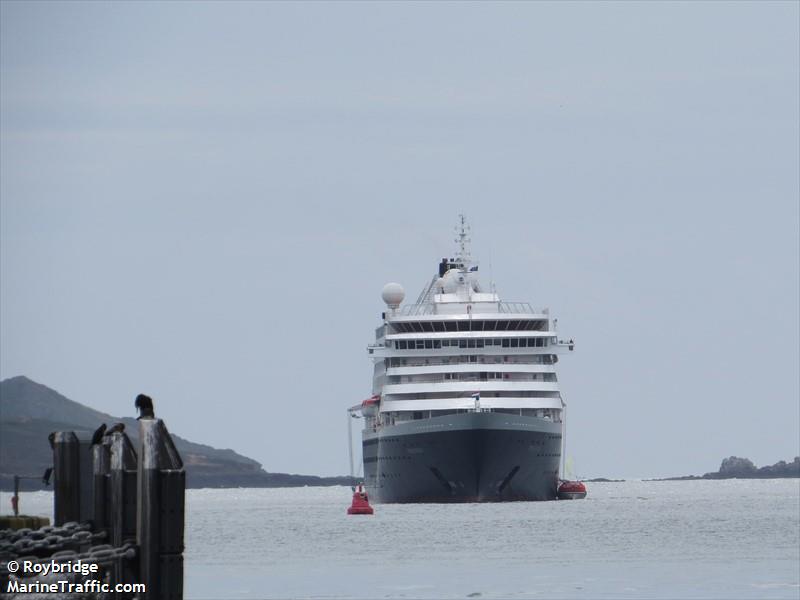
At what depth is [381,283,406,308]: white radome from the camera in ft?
362

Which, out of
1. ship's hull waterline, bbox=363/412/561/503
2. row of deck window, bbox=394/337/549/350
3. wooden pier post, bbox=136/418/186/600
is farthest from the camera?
row of deck window, bbox=394/337/549/350

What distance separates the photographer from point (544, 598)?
3681 cm

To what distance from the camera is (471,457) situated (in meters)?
85.3

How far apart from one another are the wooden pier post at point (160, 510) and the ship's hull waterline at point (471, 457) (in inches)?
2658

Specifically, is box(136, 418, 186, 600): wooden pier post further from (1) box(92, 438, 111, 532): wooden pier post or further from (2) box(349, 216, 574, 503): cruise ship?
(2) box(349, 216, 574, 503): cruise ship

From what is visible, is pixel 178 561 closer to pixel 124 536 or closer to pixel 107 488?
pixel 124 536

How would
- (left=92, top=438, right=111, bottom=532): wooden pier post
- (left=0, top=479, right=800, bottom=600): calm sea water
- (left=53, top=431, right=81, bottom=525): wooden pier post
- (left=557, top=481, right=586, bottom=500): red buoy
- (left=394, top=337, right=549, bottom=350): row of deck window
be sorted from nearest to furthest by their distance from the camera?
(left=92, top=438, right=111, bottom=532): wooden pier post, (left=53, top=431, right=81, bottom=525): wooden pier post, (left=0, top=479, right=800, bottom=600): calm sea water, (left=394, top=337, right=549, bottom=350): row of deck window, (left=557, top=481, right=586, bottom=500): red buoy

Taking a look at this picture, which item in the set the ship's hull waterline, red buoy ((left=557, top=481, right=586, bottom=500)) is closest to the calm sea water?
the ship's hull waterline

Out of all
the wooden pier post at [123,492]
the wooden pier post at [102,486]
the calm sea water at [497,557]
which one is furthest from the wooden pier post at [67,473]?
the calm sea water at [497,557]

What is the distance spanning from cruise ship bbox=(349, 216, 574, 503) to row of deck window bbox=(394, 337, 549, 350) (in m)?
0.05

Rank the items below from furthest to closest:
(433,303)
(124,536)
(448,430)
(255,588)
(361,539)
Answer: (433,303), (448,430), (361,539), (255,588), (124,536)

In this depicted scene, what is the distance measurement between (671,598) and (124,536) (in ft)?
68.1

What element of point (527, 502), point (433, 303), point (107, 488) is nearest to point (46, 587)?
point (107, 488)

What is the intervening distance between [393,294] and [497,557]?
61.7 meters
